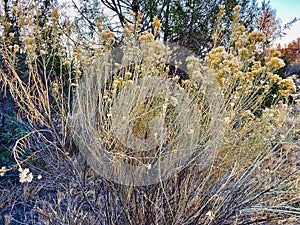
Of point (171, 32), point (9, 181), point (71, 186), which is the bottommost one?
point (9, 181)

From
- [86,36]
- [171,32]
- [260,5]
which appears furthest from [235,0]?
[86,36]

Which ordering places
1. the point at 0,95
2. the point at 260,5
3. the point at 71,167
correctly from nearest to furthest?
the point at 71,167 < the point at 0,95 < the point at 260,5

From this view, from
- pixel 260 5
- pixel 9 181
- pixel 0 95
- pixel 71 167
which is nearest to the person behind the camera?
pixel 71 167

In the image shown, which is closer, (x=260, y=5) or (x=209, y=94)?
(x=209, y=94)

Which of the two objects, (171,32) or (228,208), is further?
(171,32)

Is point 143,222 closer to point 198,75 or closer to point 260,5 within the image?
point 198,75

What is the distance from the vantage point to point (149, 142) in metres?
1.62

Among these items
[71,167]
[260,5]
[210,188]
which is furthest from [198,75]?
[260,5]

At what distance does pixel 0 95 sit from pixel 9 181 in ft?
3.47

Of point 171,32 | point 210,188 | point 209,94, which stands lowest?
point 210,188

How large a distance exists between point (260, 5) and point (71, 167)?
138 inches

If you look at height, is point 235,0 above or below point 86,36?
above

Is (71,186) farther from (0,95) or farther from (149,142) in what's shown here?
(0,95)

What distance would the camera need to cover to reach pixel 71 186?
191 centimetres
